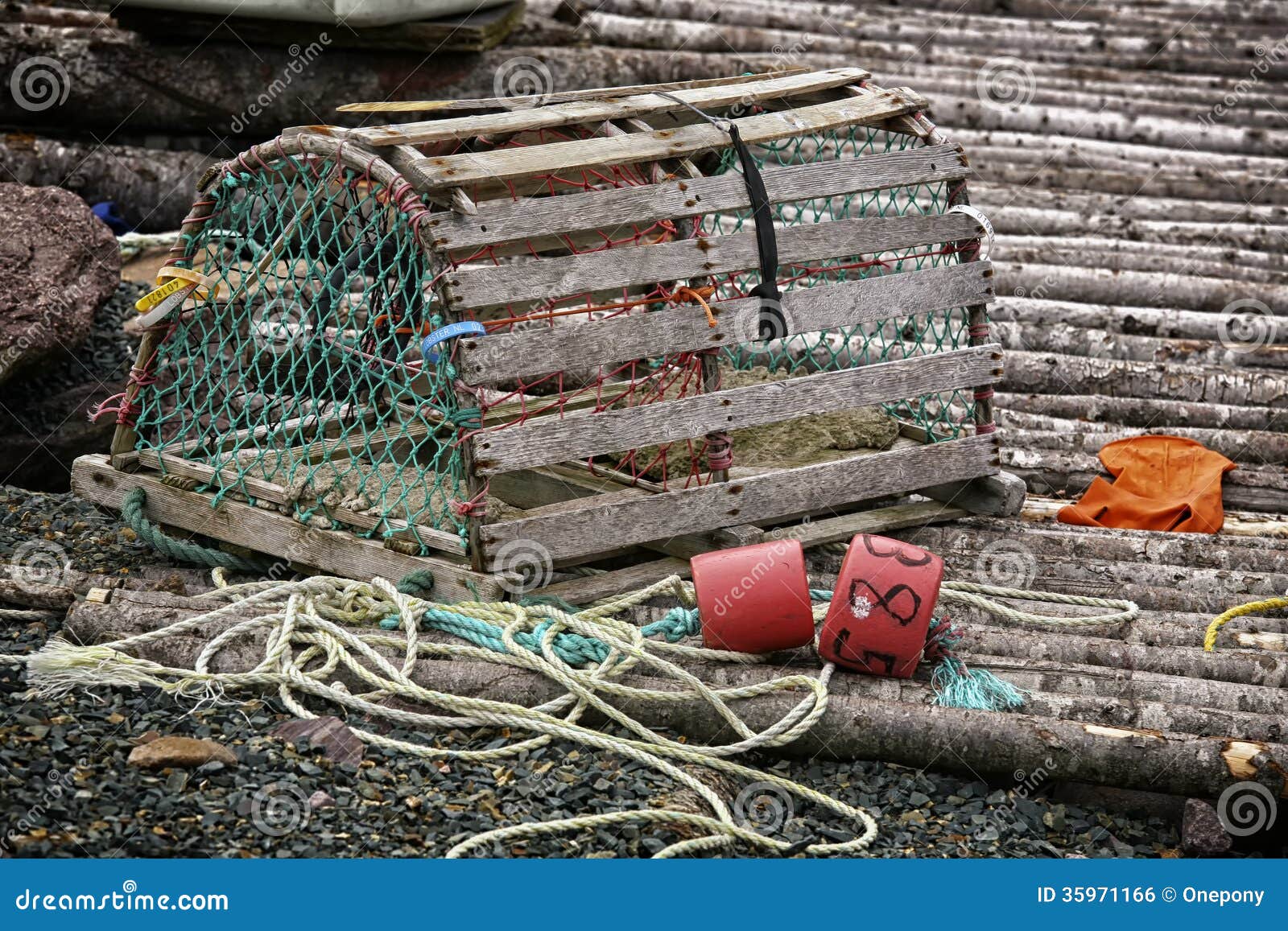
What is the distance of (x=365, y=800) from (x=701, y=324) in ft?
6.61

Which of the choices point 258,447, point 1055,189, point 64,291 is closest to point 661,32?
point 1055,189

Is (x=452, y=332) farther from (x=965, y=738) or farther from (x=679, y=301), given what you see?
(x=965, y=738)

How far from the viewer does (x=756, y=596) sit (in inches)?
175

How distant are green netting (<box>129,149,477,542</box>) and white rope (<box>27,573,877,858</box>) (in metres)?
0.47

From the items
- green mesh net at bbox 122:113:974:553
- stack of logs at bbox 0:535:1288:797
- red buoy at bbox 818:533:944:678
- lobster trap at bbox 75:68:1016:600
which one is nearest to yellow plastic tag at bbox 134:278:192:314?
lobster trap at bbox 75:68:1016:600

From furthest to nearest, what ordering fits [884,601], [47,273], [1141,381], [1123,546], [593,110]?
[1141,381] < [47,273] < [1123,546] < [593,110] < [884,601]

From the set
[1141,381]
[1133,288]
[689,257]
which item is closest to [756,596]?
[689,257]

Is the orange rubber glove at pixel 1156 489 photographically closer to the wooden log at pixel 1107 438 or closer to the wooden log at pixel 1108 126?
the wooden log at pixel 1107 438

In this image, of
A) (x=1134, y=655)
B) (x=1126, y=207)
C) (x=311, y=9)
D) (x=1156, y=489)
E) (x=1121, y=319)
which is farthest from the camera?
(x=1126, y=207)

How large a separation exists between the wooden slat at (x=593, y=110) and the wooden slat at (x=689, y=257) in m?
0.52

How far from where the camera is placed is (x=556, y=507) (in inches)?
201

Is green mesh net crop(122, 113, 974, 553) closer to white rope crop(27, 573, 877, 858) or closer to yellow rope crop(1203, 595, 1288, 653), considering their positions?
white rope crop(27, 573, 877, 858)

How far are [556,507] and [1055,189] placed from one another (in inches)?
205

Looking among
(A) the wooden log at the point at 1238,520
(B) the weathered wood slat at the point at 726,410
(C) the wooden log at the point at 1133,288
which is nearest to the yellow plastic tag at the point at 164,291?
(B) the weathered wood slat at the point at 726,410
